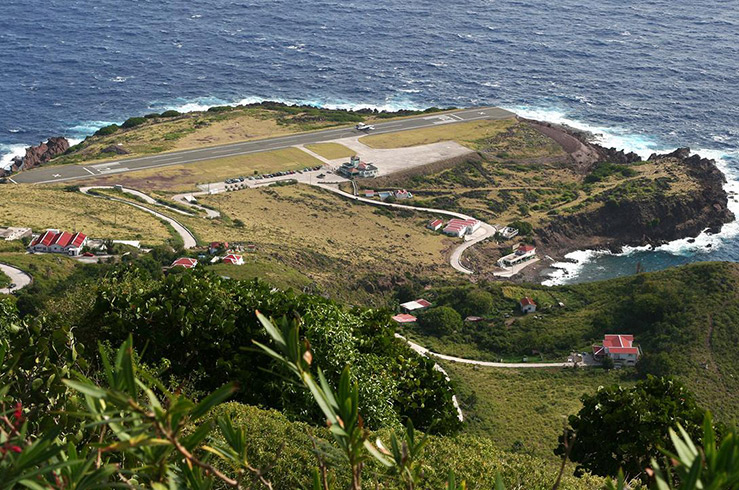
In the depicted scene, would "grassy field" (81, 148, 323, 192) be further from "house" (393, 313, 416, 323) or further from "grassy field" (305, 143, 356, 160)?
"house" (393, 313, 416, 323)

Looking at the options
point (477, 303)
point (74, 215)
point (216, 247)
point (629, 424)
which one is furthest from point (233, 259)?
point (629, 424)

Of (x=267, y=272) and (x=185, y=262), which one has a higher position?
(x=185, y=262)

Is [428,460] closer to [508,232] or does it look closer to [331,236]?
[331,236]

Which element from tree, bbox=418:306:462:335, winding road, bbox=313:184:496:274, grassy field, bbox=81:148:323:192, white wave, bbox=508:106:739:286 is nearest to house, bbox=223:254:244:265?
tree, bbox=418:306:462:335

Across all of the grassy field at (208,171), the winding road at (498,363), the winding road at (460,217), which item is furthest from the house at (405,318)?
the grassy field at (208,171)

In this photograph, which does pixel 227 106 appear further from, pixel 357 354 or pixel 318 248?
pixel 357 354
